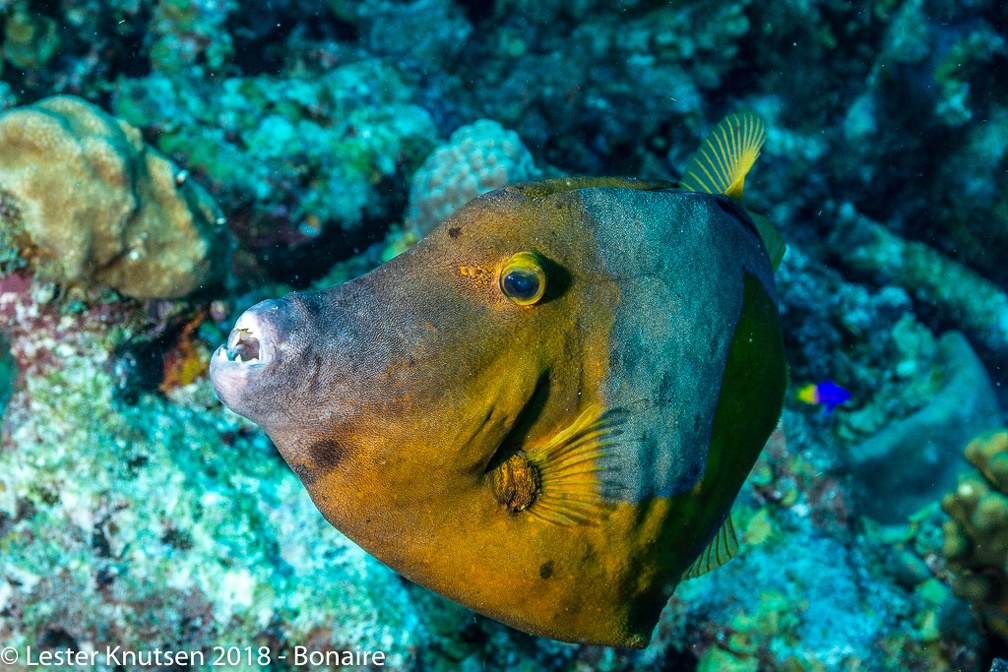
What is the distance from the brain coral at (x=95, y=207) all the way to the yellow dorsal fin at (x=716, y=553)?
2.94 m

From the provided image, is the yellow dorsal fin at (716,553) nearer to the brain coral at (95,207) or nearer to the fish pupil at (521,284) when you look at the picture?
the fish pupil at (521,284)

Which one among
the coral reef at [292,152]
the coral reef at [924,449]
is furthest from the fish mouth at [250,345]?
the coral reef at [924,449]

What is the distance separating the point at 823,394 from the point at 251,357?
5013mm

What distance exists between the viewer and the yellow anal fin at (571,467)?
1.83 m

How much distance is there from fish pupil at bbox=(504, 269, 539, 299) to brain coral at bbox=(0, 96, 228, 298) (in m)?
2.46

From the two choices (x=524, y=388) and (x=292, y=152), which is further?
(x=292, y=152)

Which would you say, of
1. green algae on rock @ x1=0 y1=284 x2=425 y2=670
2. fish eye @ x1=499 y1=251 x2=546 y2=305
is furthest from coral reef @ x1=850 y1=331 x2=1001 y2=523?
fish eye @ x1=499 y1=251 x2=546 y2=305

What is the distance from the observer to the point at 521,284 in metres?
1.75

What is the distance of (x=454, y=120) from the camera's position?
5.60m

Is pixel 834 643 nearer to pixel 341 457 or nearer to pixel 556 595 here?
pixel 556 595

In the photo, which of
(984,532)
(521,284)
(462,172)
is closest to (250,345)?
(521,284)

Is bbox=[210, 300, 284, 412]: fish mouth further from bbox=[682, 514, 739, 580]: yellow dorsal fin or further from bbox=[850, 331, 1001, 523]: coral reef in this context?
bbox=[850, 331, 1001, 523]: coral reef

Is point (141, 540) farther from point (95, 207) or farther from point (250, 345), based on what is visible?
point (250, 345)

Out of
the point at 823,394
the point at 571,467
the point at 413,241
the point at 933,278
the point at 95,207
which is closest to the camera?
the point at 571,467
